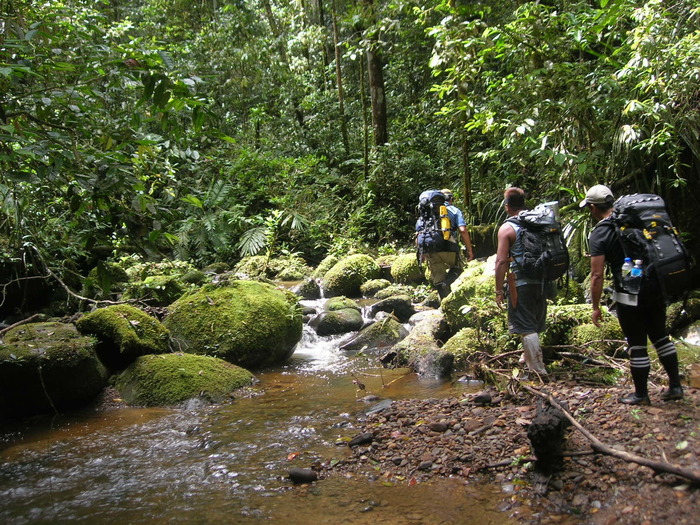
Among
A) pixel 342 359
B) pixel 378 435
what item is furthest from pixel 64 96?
pixel 342 359

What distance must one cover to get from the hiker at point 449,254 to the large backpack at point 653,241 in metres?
4.07

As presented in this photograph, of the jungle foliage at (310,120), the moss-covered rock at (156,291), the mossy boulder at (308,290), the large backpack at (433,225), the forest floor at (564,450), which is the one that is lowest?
the forest floor at (564,450)

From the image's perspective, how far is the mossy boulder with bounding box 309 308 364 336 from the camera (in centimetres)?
953

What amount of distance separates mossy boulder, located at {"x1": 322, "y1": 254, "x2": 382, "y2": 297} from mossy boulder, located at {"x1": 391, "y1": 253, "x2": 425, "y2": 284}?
59 centimetres

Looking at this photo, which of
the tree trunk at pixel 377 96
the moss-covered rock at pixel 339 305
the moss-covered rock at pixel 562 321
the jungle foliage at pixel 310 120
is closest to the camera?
the jungle foliage at pixel 310 120

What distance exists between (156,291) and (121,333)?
2330 mm

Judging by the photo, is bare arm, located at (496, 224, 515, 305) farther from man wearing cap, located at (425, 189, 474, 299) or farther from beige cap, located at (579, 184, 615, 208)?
man wearing cap, located at (425, 189, 474, 299)

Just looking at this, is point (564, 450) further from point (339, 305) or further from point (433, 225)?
point (339, 305)

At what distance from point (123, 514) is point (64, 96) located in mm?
2897

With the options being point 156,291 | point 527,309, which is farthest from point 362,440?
point 156,291

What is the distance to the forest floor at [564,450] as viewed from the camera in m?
2.98

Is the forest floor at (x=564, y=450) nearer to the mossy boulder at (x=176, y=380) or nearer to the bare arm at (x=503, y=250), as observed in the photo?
the bare arm at (x=503, y=250)

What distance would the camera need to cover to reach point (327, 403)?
5934 millimetres

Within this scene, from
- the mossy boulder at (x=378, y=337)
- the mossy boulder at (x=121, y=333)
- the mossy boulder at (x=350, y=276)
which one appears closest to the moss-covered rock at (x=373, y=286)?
the mossy boulder at (x=350, y=276)
